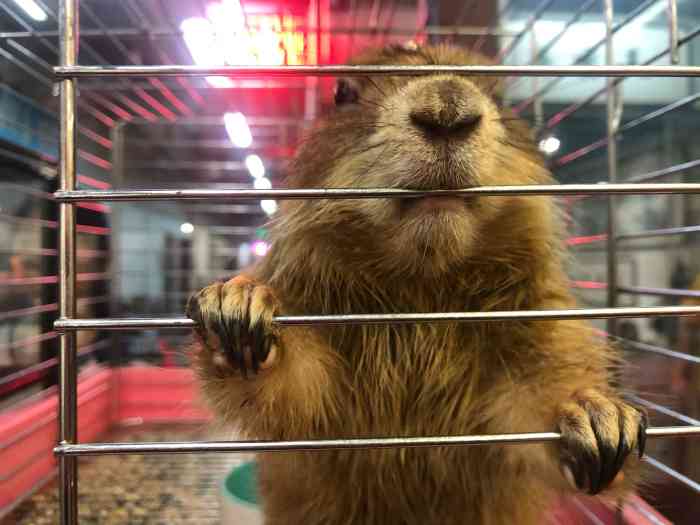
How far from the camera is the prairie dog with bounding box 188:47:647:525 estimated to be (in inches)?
38.7

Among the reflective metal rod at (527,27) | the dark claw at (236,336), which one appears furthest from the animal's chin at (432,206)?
the reflective metal rod at (527,27)

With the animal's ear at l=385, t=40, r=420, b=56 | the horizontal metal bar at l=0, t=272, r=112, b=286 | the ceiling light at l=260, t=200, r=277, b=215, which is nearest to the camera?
the animal's ear at l=385, t=40, r=420, b=56

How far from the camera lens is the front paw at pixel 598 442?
2.72 feet

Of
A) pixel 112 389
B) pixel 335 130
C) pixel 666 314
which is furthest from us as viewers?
pixel 112 389

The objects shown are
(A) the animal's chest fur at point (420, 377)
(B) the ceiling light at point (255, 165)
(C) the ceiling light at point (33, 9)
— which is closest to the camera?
(A) the animal's chest fur at point (420, 377)

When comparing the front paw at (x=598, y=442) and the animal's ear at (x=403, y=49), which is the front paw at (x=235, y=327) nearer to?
the front paw at (x=598, y=442)

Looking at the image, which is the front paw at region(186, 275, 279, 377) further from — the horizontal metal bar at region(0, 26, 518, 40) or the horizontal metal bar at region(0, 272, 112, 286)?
the horizontal metal bar at region(0, 26, 518, 40)

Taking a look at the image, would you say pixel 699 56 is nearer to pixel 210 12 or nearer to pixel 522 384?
pixel 522 384

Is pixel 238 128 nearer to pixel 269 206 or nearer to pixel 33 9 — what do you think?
pixel 269 206

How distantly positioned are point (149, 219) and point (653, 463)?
8.32 feet

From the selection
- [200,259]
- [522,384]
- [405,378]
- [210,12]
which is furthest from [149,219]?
[522,384]

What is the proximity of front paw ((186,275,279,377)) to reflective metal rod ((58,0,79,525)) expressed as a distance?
180 millimetres

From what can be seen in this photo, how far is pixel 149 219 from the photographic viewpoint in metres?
2.84

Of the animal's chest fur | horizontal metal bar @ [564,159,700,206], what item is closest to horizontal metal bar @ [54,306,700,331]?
the animal's chest fur
